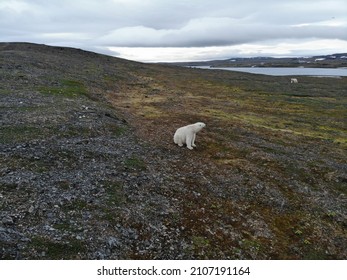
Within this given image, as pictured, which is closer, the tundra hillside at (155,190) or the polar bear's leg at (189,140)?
the tundra hillside at (155,190)

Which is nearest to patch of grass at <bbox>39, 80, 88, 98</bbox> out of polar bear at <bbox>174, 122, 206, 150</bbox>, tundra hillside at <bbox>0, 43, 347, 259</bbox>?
tundra hillside at <bbox>0, 43, 347, 259</bbox>

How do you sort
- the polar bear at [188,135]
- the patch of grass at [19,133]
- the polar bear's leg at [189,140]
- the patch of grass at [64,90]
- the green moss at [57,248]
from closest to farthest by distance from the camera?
the green moss at [57,248] < the patch of grass at [19,133] < the polar bear at [188,135] < the polar bear's leg at [189,140] < the patch of grass at [64,90]

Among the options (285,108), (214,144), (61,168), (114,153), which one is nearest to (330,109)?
(285,108)

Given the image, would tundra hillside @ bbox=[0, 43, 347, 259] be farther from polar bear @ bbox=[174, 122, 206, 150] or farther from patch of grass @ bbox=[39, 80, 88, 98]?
patch of grass @ bbox=[39, 80, 88, 98]

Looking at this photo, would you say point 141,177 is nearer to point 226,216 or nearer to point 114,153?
point 114,153

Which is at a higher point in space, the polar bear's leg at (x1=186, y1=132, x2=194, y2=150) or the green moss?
the polar bear's leg at (x1=186, y1=132, x2=194, y2=150)

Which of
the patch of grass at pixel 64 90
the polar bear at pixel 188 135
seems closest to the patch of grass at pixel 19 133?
the polar bear at pixel 188 135

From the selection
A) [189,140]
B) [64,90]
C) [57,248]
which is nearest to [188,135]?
[189,140]

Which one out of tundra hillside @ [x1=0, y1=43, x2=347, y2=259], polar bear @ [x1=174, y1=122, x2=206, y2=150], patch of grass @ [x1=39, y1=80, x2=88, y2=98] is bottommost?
tundra hillside @ [x1=0, y1=43, x2=347, y2=259]

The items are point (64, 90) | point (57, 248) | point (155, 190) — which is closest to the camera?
point (57, 248)

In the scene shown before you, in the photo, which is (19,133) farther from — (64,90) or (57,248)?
(64,90)

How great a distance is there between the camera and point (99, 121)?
30.5 meters

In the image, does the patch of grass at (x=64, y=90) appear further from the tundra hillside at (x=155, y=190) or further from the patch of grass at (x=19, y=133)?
the patch of grass at (x=19, y=133)

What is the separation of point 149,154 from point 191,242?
428 inches
